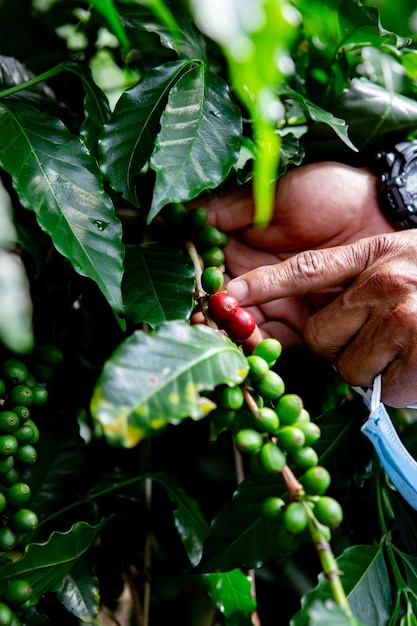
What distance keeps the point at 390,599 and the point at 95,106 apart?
924 mm

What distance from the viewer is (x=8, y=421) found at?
84 cm

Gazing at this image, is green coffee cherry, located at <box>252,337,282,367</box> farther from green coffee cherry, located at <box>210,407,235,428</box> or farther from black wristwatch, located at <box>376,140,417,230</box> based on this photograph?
black wristwatch, located at <box>376,140,417,230</box>

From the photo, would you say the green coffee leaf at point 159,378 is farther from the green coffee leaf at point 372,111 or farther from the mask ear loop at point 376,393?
the green coffee leaf at point 372,111

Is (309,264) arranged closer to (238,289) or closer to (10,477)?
(238,289)

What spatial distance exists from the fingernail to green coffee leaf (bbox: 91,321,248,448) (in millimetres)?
314

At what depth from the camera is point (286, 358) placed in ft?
4.32

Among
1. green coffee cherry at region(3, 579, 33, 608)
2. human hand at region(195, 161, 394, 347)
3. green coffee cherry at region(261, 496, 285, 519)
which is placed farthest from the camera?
human hand at region(195, 161, 394, 347)

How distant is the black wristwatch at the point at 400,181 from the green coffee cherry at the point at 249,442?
2.55ft

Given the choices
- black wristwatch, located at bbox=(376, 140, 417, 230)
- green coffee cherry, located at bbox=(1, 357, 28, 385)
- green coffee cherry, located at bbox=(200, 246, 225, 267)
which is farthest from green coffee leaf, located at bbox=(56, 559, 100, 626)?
black wristwatch, located at bbox=(376, 140, 417, 230)

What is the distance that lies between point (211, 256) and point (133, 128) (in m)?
0.26

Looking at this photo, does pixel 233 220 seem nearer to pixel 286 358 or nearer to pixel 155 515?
pixel 286 358

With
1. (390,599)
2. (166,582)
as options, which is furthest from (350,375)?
(166,582)

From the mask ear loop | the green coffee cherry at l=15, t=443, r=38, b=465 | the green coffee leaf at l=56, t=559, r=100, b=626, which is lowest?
the green coffee leaf at l=56, t=559, r=100, b=626

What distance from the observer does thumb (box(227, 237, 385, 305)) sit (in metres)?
1.04
